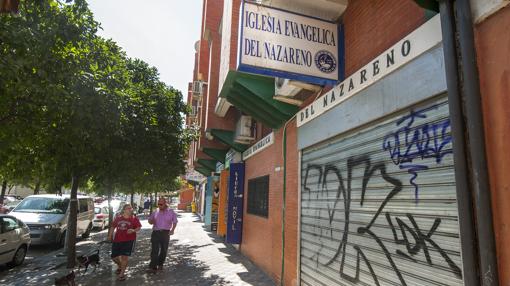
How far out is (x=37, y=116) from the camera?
6793 mm

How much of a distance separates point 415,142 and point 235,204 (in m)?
9.16

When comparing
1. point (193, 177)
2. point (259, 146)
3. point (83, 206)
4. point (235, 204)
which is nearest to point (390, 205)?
point (259, 146)

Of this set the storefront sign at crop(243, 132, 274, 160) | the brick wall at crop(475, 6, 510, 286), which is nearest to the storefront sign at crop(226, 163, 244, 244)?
the storefront sign at crop(243, 132, 274, 160)

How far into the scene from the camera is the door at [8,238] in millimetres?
8746

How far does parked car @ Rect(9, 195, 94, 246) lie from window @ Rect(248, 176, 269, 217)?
730 cm

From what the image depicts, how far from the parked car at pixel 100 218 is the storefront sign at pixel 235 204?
11019mm

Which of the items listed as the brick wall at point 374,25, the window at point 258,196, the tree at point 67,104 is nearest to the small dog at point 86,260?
the tree at point 67,104

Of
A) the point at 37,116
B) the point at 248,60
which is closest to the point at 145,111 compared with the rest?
the point at 37,116

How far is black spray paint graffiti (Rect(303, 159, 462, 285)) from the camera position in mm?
3211

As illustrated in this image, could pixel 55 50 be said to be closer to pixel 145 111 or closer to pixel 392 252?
pixel 145 111

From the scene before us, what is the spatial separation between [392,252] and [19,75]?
241 inches

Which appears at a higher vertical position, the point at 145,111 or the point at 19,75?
the point at 145,111

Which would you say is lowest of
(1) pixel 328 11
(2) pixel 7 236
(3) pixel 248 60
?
(2) pixel 7 236

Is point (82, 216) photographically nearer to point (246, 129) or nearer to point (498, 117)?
point (246, 129)
